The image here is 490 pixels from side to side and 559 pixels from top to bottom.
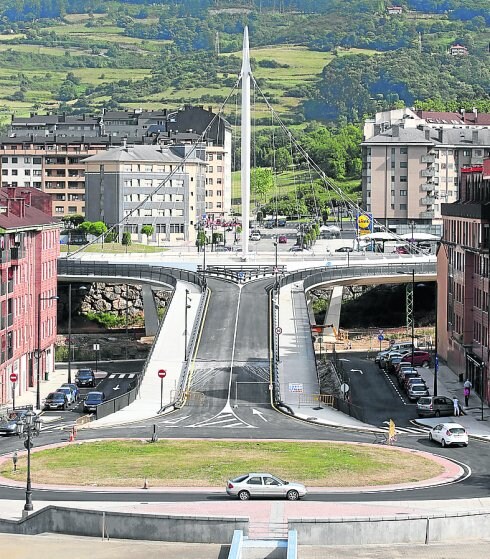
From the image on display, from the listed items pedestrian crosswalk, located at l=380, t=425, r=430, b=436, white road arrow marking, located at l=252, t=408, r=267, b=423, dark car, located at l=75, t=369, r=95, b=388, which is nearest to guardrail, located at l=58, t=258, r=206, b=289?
dark car, located at l=75, t=369, r=95, b=388

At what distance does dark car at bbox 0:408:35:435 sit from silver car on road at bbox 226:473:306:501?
20158 mm

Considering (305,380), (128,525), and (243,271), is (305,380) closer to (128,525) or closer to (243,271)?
(243,271)

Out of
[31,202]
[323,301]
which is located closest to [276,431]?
[31,202]

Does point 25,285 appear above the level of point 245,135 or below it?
below

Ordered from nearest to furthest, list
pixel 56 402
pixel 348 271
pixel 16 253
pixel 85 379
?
pixel 56 402 → pixel 16 253 → pixel 85 379 → pixel 348 271

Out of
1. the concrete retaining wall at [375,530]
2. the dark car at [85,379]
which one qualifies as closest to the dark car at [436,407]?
the dark car at [85,379]

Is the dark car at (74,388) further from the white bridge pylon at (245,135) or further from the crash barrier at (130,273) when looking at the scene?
the white bridge pylon at (245,135)

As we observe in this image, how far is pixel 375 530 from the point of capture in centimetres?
5472

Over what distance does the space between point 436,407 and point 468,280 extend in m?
16.0

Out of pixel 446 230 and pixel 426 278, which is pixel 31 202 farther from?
pixel 426 278

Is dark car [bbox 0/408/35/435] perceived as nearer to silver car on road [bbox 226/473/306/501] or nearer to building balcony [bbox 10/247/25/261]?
building balcony [bbox 10/247/25/261]

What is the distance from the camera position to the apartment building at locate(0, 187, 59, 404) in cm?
10469

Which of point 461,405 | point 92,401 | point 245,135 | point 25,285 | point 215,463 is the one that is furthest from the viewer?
point 245,135

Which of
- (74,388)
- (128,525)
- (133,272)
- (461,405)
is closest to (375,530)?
(128,525)
